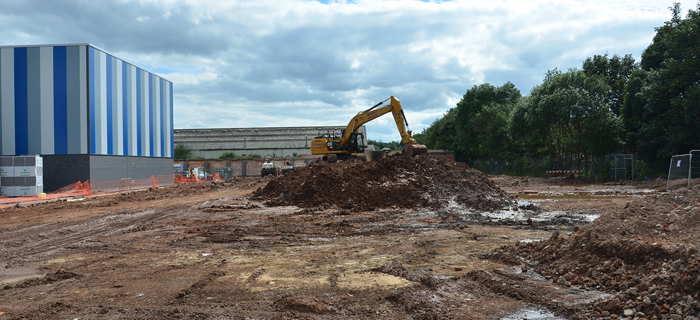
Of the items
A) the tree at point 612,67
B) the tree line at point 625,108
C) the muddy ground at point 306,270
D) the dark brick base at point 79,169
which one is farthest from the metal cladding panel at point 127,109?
the tree at point 612,67

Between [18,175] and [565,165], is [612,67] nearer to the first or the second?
[565,165]

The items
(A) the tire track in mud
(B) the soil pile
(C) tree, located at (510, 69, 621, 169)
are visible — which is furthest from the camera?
(C) tree, located at (510, 69, 621, 169)

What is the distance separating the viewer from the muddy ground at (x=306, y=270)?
16.7 ft

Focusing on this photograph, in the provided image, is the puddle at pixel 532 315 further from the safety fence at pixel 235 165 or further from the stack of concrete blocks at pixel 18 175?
the safety fence at pixel 235 165

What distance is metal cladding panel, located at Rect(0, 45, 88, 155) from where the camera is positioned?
89.0ft

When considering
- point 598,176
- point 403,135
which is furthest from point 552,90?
point 403,135

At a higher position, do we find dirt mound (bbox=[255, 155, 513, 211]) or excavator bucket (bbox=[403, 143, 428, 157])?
excavator bucket (bbox=[403, 143, 428, 157])

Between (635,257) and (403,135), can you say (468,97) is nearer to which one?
(403,135)

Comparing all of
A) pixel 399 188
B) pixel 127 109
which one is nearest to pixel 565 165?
pixel 399 188

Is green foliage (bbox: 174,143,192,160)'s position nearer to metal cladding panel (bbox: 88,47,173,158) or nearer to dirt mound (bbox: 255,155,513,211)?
metal cladding panel (bbox: 88,47,173,158)

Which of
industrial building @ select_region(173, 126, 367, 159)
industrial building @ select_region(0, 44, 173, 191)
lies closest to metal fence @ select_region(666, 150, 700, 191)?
industrial building @ select_region(0, 44, 173, 191)

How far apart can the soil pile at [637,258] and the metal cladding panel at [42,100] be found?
92.6 ft

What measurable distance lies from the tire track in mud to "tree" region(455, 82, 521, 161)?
132ft

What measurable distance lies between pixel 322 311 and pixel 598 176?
107 ft
